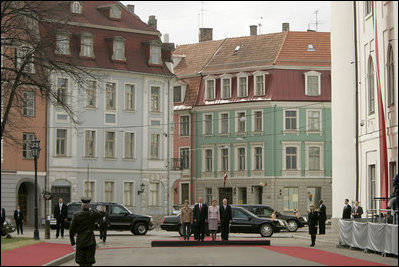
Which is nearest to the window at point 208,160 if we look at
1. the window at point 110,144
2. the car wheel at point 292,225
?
the window at point 110,144

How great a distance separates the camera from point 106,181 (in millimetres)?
73188

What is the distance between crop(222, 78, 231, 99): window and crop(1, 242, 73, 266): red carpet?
172 ft

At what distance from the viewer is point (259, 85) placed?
86750 mm

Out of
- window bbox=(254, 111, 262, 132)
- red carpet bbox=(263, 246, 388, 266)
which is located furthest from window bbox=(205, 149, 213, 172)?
red carpet bbox=(263, 246, 388, 266)

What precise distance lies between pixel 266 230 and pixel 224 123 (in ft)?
130

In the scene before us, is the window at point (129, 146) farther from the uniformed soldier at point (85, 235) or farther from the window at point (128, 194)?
the uniformed soldier at point (85, 235)

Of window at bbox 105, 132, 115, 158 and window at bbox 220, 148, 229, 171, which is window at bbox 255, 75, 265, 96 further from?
window at bbox 105, 132, 115, 158

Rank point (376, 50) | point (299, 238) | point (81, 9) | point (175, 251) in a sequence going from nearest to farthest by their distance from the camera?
point (175, 251), point (376, 50), point (299, 238), point (81, 9)

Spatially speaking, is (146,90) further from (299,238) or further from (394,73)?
(394,73)

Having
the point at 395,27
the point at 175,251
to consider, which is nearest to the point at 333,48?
the point at 395,27

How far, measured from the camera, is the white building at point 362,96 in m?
41.9

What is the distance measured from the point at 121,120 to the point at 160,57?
566cm

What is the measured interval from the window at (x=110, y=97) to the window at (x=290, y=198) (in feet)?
59.3

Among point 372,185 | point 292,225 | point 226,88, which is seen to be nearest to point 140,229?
point 292,225
